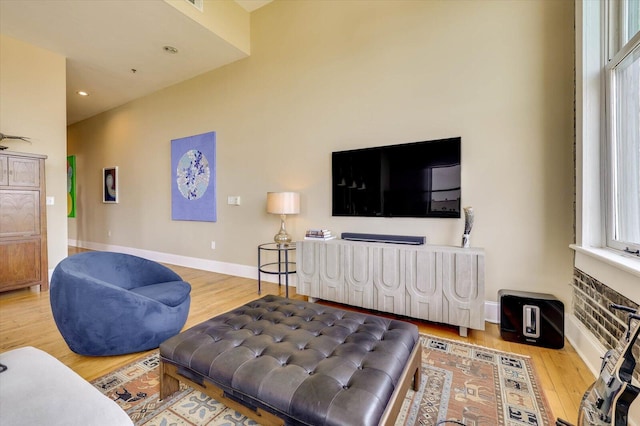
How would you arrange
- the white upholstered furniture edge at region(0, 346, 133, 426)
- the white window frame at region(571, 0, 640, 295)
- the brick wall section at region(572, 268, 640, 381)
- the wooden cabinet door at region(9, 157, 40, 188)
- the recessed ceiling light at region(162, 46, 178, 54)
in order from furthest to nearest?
the recessed ceiling light at region(162, 46, 178, 54) < the wooden cabinet door at region(9, 157, 40, 188) < the white window frame at region(571, 0, 640, 295) < the brick wall section at region(572, 268, 640, 381) < the white upholstered furniture edge at region(0, 346, 133, 426)

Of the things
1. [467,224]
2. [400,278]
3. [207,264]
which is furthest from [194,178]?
[467,224]

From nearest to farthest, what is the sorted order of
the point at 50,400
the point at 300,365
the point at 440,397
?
1. the point at 50,400
2. the point at 300,365
3. the point at 440,397

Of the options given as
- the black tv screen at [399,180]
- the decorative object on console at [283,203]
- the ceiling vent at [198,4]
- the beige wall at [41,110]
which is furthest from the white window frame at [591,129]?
the beige wall at [41,110]

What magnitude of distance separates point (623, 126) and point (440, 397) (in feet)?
6.59

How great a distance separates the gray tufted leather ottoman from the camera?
3.34 ft

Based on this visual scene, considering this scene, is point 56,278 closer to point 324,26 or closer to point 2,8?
point 2,8

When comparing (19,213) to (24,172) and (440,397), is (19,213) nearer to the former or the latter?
(24,172)

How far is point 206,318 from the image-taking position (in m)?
2.72

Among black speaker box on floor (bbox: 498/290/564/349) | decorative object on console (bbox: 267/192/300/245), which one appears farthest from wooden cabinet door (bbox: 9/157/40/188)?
black speaker box on floor (bbox: 498/290/564/349)

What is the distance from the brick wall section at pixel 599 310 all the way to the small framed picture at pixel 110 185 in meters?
7.16

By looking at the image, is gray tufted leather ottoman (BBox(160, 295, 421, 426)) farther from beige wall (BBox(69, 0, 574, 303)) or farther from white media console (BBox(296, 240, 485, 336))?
beige wall (BBox(69, 0, 574, 303))

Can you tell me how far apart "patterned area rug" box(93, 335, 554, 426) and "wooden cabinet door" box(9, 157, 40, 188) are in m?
→ 2.96

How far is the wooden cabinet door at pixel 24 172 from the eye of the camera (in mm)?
3265

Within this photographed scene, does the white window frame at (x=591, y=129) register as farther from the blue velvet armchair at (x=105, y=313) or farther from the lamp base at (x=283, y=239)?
the blue velvet armchair at (x=105, y=313)
